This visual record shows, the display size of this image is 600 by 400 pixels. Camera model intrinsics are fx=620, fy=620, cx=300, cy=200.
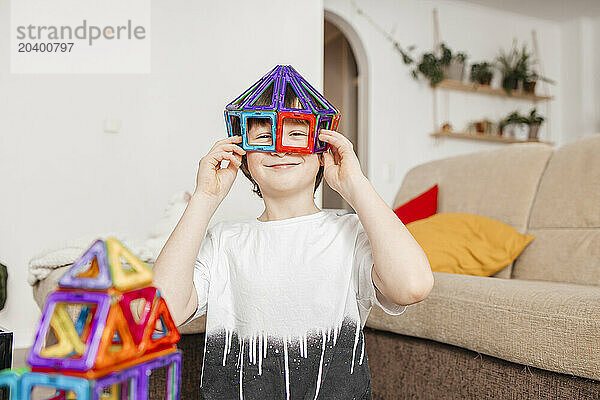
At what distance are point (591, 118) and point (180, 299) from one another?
5387 millimetres

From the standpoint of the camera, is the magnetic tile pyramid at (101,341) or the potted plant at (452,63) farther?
the potted plant at (452,63)

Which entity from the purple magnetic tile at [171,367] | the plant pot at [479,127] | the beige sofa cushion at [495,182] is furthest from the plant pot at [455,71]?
the purple magnetic tile at [171,367]

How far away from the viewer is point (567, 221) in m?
2.03

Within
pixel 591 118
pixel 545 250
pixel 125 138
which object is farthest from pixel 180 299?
pixel 591 118

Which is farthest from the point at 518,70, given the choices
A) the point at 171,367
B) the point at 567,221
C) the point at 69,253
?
the point at 171,367

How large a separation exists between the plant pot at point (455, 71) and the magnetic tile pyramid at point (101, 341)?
474 centimetres

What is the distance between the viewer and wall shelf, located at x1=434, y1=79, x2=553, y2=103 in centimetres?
499

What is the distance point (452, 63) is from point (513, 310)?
3.88 m

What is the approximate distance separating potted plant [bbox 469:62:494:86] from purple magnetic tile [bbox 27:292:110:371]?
4.96 metres

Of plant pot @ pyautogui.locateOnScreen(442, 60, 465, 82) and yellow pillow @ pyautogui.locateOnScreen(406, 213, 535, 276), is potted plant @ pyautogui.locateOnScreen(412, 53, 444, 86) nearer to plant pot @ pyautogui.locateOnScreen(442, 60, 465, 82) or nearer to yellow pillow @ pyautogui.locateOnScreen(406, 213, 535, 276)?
plant pot @ pyautogui.locateOnScreen(442, 60, 465, 82)

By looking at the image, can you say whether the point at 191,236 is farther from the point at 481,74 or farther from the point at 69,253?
the point at 481,74

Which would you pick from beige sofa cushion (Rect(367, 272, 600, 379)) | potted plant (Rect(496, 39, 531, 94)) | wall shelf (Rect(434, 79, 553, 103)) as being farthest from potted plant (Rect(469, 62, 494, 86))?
beige sofa cushion (Rect(367, 272, 600, 379))

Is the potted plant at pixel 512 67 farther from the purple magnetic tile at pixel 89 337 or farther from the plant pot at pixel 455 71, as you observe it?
the purple magnetic tile at pixel 89 337

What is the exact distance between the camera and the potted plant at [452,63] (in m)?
4.90
